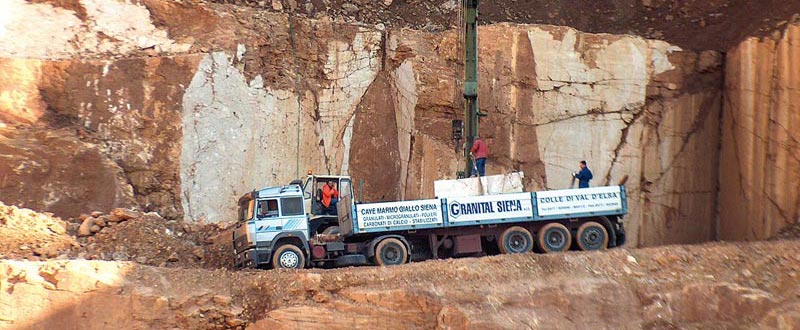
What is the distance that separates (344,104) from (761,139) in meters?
10.7

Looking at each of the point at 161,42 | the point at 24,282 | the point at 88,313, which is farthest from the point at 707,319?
the point at 161,42

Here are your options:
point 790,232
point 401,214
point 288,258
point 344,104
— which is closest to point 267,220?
point 288,258

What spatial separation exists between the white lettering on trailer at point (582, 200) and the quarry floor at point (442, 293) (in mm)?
1304

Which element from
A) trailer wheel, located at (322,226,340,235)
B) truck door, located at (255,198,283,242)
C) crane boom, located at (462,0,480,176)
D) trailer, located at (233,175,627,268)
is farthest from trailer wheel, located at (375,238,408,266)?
crane boom, located at (462,0,480,176)

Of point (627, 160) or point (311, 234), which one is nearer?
point (311, 234)

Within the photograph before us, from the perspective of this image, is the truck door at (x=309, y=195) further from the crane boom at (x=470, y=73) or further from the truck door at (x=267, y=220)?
the crane boom at (x=470, y=73)

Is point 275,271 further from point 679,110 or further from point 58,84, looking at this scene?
point 679,110

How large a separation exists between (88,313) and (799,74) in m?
15.7

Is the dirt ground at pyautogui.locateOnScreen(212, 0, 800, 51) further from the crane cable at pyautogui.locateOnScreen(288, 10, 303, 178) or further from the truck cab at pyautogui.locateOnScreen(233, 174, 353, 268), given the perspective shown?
the truck cab at pyautogui.locateOnScreen(233, 174, 353, 268)

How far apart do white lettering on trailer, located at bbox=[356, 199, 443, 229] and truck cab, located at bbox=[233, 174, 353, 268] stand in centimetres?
81

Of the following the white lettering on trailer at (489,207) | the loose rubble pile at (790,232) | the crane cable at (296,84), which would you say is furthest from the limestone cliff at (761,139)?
the crane cable at (296,84)

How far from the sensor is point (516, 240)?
71.7ft

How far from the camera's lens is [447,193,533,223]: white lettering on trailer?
21.7m

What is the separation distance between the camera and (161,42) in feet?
88.4
